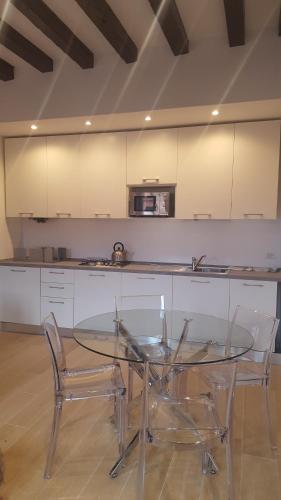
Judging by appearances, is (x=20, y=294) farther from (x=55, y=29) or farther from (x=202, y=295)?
(x=55, y=29)

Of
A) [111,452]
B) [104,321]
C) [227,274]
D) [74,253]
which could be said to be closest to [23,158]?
[74,253]

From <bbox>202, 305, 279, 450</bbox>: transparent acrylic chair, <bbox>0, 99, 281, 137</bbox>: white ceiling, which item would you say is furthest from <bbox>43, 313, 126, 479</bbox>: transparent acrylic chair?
<bbox>0, 99, 281, 137</bbox>: white ceiling

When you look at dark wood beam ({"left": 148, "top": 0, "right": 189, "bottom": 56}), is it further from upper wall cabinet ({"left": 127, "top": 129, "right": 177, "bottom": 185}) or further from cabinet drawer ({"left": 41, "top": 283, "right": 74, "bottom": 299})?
cabinet drawer ({"left": 41, "top": 283, "right": 74, "bottom": 299})

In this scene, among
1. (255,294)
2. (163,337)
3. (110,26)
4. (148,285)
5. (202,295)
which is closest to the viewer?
(163,337)

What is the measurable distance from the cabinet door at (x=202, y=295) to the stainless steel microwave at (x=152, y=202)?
756 mm

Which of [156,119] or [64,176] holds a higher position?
[156,119]

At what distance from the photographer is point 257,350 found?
7.14 feet

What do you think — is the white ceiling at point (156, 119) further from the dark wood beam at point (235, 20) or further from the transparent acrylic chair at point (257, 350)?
the transparent acrylic chair at point (257, 350)

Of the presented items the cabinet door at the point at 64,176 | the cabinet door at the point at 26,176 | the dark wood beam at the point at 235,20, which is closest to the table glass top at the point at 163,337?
the cabinet door at the point at 64,176

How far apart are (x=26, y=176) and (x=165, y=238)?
1833 millimetres

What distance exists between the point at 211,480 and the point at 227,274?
1846mm

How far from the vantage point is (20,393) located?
2508mm

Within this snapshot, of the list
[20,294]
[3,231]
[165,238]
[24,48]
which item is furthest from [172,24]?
[20,294]

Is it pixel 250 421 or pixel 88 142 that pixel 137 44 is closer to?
pixel 88 142
